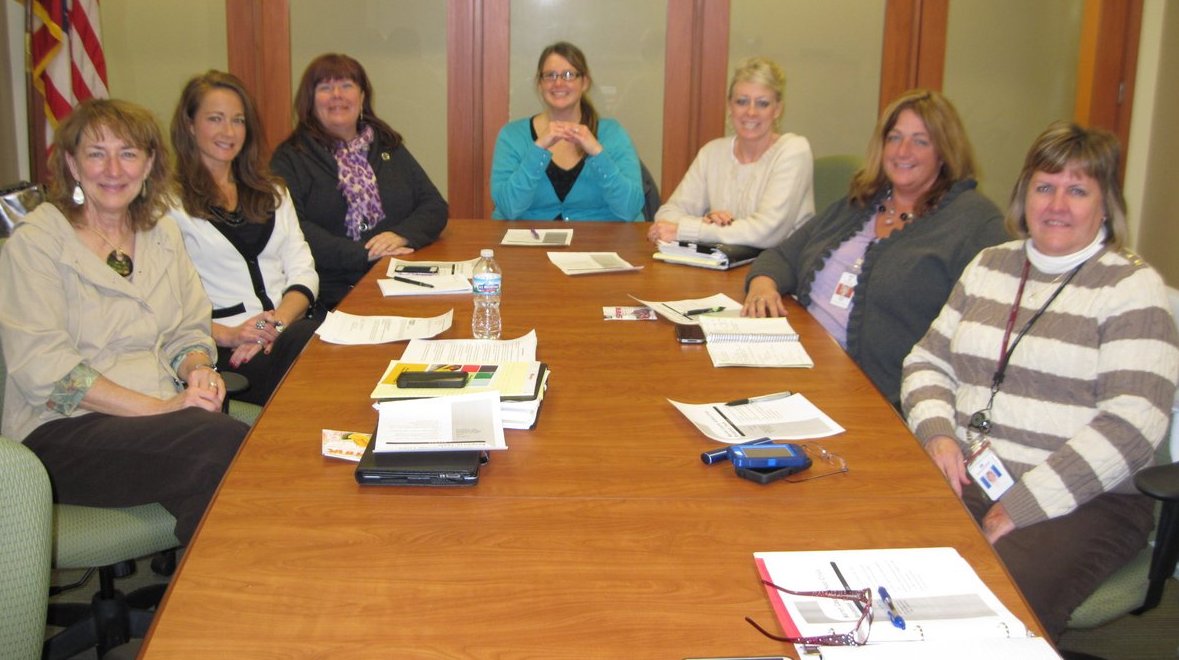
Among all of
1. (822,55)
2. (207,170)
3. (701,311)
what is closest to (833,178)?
(701,311)

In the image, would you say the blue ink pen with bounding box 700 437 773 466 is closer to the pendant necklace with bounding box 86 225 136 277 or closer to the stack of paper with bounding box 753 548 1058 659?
the stack of paper with bounding box 753 548 1058 659

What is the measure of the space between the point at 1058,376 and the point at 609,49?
4029 millimetres

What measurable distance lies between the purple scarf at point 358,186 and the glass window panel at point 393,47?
176 cm

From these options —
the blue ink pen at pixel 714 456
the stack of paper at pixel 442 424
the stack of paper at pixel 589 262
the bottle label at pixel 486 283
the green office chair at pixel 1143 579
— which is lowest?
the green office chair at pixel 1143 579

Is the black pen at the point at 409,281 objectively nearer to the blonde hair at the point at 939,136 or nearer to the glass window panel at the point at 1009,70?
the blonde hair at the point at 939,136

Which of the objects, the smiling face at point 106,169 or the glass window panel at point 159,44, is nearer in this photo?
the smiling face at point 106,169

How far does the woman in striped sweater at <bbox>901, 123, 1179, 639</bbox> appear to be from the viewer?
184 centimetres

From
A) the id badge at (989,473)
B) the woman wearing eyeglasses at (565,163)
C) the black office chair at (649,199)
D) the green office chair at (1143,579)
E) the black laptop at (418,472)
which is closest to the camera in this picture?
the black laptop at (418,472)

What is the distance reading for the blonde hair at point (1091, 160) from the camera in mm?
2070

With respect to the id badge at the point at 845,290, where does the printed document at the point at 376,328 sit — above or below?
below

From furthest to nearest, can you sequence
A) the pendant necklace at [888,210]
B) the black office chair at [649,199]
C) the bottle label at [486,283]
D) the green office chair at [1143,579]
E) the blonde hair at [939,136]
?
the black office chair at [649,199], the pendant necklace at [888,210], the blonde hair at [939,136], the bottle label at [486,283], the green office chair at [1143,579]

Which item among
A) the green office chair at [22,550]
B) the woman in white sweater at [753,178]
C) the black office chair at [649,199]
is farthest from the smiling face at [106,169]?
the black office chair at [649,199]

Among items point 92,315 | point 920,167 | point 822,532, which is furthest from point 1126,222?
point 92,315

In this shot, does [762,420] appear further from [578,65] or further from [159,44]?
[159,44]
